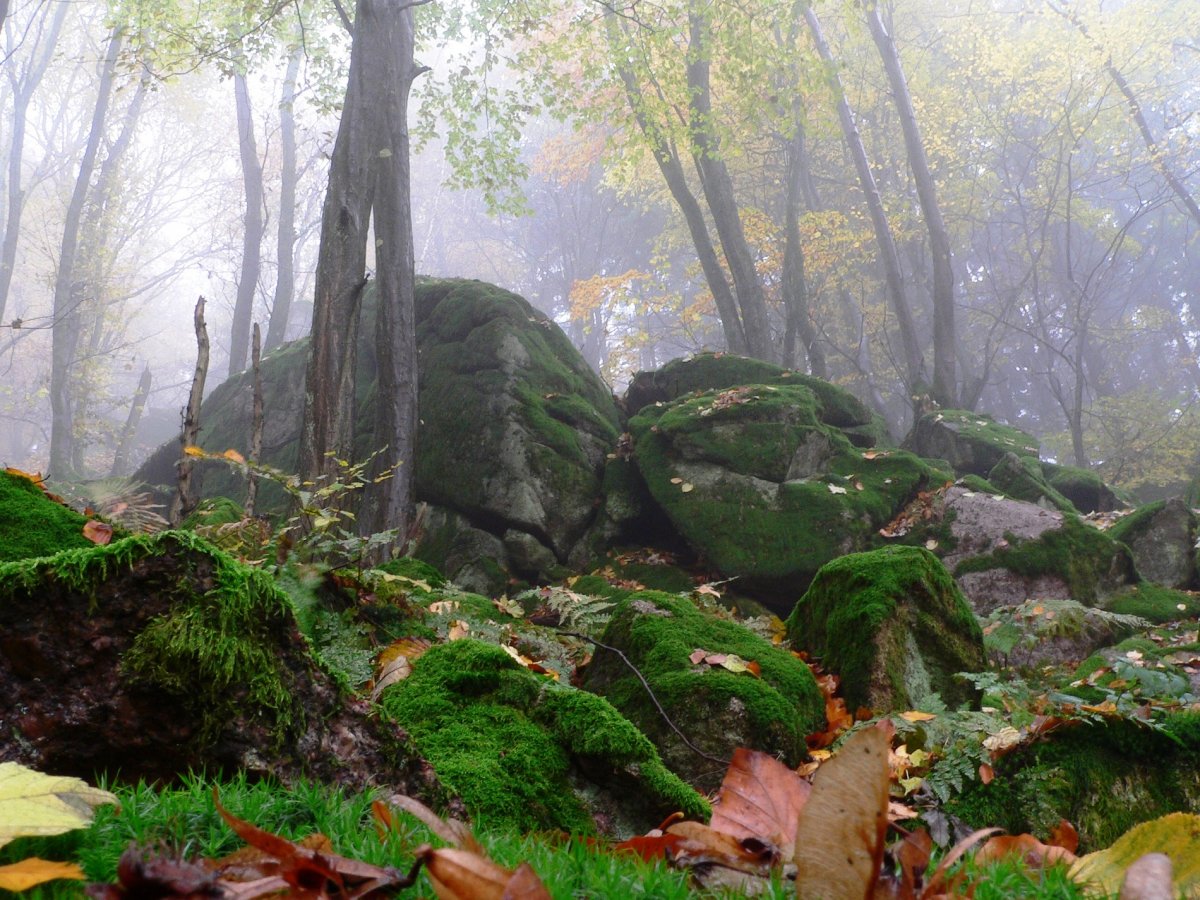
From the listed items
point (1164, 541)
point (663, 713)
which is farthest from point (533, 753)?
point (1164, 541)

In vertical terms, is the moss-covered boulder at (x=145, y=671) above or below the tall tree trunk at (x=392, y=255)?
below

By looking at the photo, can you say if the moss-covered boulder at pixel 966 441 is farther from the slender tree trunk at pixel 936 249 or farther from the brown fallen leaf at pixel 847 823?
the brown fallen leaf at pixel 847 823

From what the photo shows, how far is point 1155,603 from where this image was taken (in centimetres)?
722

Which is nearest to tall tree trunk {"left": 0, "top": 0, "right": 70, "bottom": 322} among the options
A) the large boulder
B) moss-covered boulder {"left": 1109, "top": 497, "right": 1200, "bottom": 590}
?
the large boulder

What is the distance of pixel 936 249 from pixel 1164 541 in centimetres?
952

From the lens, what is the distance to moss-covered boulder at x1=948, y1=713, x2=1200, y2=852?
104 inches

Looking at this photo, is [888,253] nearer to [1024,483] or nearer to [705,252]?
[705,252]

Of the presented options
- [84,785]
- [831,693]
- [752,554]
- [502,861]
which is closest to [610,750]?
[502,861]

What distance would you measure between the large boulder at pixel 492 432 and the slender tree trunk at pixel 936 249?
8.00m

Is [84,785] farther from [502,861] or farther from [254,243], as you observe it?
[254,243]

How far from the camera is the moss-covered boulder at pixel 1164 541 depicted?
8.36 metres

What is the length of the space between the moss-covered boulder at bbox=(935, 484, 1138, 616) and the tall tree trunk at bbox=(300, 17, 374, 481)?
6.56 metres

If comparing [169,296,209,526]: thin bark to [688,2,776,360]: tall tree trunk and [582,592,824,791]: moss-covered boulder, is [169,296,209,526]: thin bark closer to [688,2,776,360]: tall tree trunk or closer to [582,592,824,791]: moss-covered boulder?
[582,592,824,791]: moss-covered boulder

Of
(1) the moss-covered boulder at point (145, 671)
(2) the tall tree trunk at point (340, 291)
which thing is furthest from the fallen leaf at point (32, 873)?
(2) the tall tree trunk at point (340, 291)
